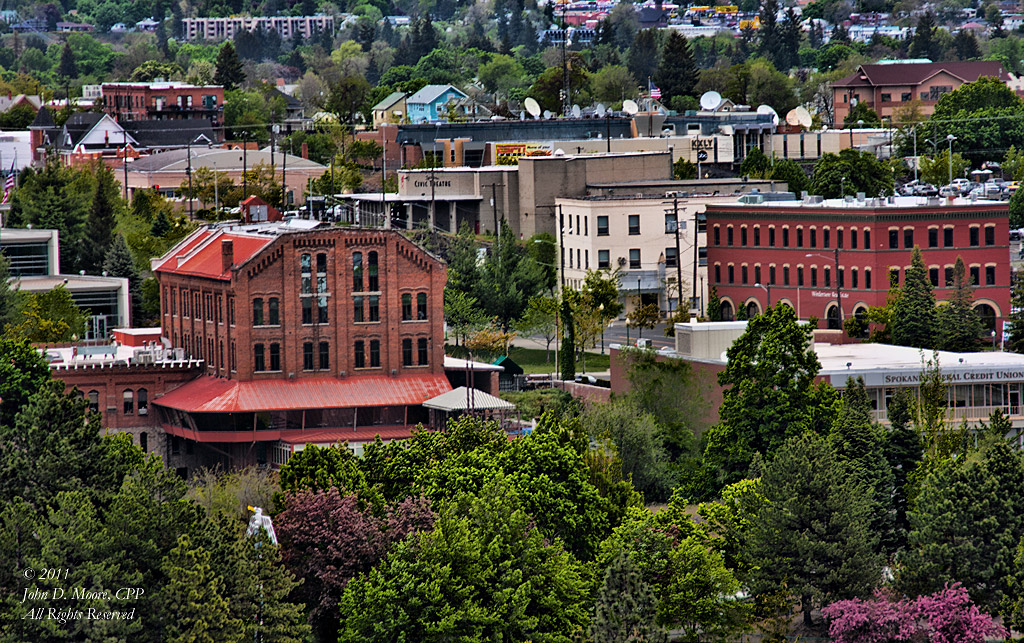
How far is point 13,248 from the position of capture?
12825cm

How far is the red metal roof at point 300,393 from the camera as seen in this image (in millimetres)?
97875

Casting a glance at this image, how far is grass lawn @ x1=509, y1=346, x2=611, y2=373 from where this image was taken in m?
116

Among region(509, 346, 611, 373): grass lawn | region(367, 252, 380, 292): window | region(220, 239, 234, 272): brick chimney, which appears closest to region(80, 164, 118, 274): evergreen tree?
region(509, 346, 611, 373): grass lawn

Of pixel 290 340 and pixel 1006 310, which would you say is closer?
pixel 290 340

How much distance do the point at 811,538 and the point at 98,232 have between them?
251 ft

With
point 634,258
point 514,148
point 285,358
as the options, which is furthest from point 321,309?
point 514,148

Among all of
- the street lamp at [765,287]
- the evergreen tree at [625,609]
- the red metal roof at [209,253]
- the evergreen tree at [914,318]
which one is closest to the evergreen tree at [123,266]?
the red metal roof at [209,253]

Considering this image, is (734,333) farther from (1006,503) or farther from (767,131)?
(767,131)

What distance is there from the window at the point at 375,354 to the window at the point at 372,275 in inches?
95.5

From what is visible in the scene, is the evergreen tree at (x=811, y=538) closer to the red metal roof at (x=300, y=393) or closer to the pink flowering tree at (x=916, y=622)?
the pink flowering tree at (x=916, y=622)

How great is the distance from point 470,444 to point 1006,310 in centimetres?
5180

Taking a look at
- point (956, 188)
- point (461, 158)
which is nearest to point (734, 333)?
point (956, 188)

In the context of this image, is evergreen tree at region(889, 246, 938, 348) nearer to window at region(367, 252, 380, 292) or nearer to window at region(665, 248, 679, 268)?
window at region(665, 248, 679, 268)

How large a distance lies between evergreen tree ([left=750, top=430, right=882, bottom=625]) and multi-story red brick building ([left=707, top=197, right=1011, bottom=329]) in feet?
163
